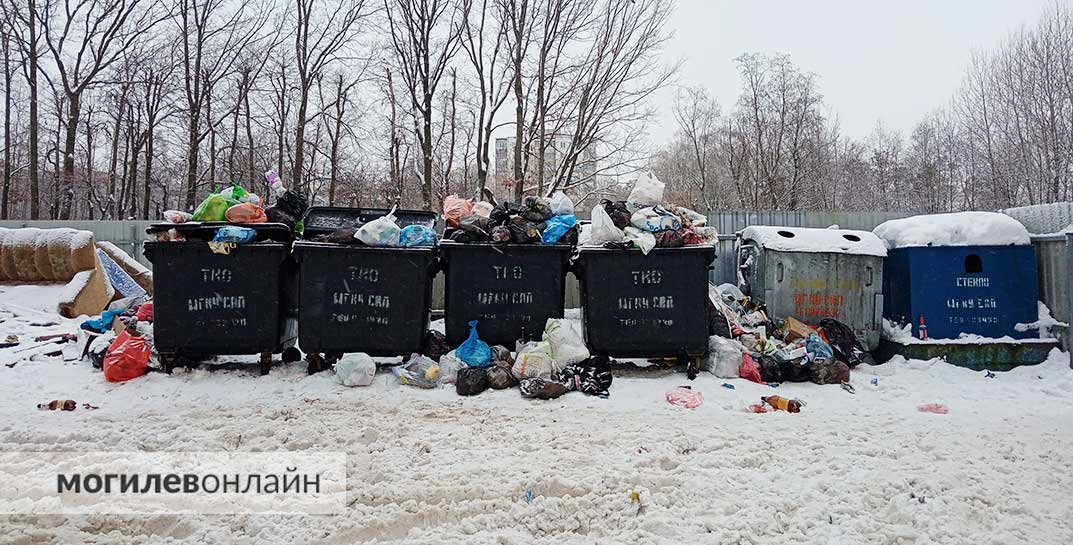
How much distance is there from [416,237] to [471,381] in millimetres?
1433

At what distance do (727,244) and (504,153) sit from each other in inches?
672

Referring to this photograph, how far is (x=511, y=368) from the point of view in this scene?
15.1ft

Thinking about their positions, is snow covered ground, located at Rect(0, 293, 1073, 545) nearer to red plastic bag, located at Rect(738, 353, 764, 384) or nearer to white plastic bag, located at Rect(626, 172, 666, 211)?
red plastic bag, located at Rect(738, 353, 764, 384)

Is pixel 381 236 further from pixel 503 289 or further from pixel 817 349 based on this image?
pixel 817 349

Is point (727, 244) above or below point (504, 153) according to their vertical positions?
below

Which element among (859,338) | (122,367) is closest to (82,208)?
(122,367)

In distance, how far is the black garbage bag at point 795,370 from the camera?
475 centimetres

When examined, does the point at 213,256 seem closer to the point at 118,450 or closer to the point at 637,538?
the point at 118,450

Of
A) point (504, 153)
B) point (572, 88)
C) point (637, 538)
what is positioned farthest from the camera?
point (504, 153)

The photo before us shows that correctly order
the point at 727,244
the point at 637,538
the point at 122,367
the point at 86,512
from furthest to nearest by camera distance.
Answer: the point at 727,244 < the point at 122,367 < the point at 86,512 < the point at 637,538

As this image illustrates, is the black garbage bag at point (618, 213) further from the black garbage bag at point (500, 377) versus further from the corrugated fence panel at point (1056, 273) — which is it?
the corrugated fence panel at point (1056, 273)

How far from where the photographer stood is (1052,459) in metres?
3.09

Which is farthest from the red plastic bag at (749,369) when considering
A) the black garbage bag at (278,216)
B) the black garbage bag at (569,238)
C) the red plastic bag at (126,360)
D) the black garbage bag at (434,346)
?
the red plastic bag at (126,360)

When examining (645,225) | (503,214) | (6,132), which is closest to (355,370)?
(503,214)
